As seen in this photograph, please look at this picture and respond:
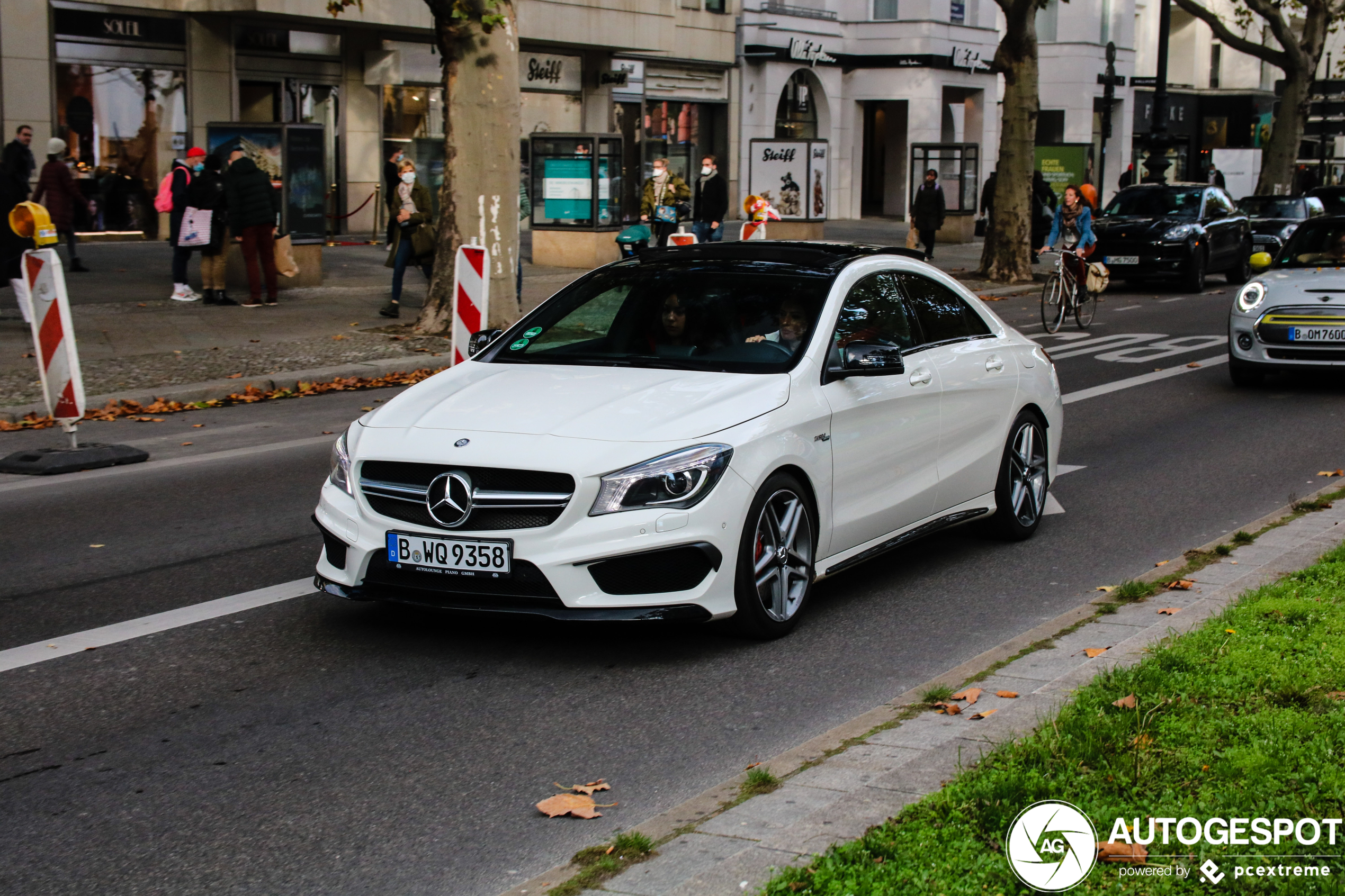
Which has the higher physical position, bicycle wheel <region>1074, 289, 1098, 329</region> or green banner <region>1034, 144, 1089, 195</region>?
green banner <region>1034, 144, 1089, 195</region>

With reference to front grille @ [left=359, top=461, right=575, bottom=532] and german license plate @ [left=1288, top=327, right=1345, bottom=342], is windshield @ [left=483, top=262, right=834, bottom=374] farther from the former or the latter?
german license plate @ [left=1288, top=327, right=1345, bottom=342]

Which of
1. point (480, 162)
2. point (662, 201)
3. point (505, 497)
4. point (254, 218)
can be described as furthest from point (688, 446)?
point (662, 201)

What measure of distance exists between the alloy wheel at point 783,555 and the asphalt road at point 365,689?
0.19m

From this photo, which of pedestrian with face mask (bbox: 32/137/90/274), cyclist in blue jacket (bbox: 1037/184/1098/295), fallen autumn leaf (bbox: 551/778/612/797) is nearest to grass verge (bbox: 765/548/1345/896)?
fallen autumn leaf (bbox: 551/778/612/797)

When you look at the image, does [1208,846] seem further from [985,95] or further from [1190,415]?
[985,95]

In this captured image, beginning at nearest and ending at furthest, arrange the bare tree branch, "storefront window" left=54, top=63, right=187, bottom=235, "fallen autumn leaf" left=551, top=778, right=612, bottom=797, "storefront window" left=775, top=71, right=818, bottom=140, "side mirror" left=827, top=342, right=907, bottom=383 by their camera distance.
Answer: "fallen autumn leaf" left=551, top=778, right=612, bottom=797, "side mirror" left=827, top=342, right=907, bottom=383, "storefront window" left=54, top=63, right=187, bottom=235, the bare tree branch, "storefront window" left=775, top=71, right=818, bottom=140

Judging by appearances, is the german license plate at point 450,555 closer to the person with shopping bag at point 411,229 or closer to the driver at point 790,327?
the driver at point 790,327

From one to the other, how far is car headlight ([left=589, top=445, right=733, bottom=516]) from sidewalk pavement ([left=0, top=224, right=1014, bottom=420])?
26.2 feet

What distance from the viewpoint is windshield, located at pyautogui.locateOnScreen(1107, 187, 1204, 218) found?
90.9 ft

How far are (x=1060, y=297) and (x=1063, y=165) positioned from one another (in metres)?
18.7

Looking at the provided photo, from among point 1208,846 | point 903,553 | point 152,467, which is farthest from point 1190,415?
point 1208,846

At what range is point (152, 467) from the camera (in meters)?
10.1

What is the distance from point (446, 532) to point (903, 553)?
3.11 metres

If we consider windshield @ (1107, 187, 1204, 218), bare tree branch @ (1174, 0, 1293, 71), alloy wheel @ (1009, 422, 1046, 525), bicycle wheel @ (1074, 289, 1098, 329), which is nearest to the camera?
alloy wheel @ (1009, 422, 1046, 525)
